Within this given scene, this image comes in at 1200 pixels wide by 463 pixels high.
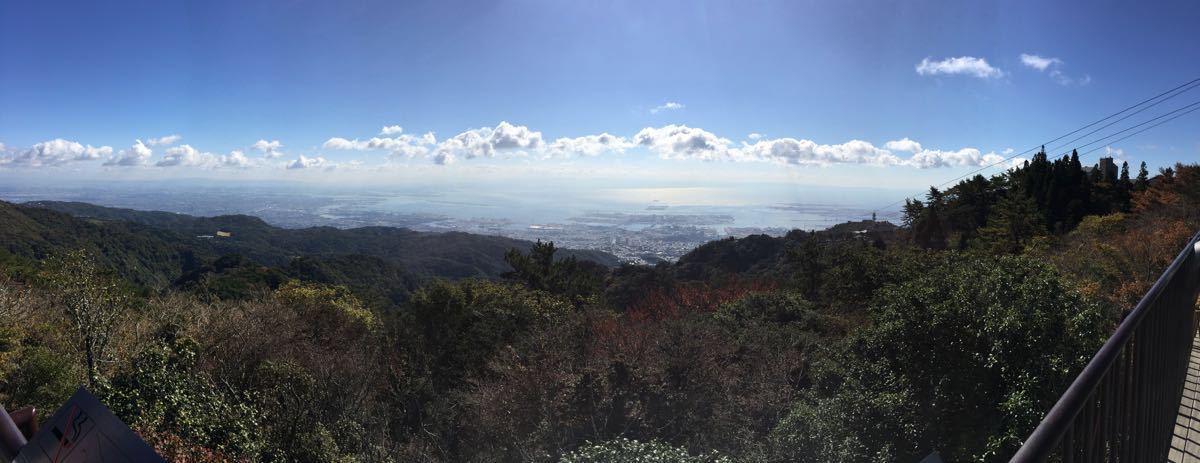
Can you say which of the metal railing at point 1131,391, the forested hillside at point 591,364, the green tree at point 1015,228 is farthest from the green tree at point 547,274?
the metal railing at point 1131,391

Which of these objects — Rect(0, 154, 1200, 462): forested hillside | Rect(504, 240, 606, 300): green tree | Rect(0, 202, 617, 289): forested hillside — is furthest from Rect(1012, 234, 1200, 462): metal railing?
Rect(0, 202, 617, 289): forested hillside

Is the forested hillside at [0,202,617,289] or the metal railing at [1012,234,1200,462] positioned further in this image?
the forested hillside at [0,202,617,289]

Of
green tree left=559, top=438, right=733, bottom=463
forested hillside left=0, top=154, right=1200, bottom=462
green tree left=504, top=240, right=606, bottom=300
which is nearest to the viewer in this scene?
green tree left=559, top=438, right=733, bottom=463

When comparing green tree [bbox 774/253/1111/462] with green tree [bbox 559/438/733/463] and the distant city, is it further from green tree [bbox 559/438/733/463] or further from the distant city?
the distant city

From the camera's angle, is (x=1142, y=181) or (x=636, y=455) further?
(x=1142, y=181)

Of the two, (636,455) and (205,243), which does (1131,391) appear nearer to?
(636,455)

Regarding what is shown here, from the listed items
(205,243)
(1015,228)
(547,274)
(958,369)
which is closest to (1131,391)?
(958,369)

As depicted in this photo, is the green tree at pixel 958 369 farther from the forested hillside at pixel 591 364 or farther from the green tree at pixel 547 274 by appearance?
the green tree at pixel 547 274
